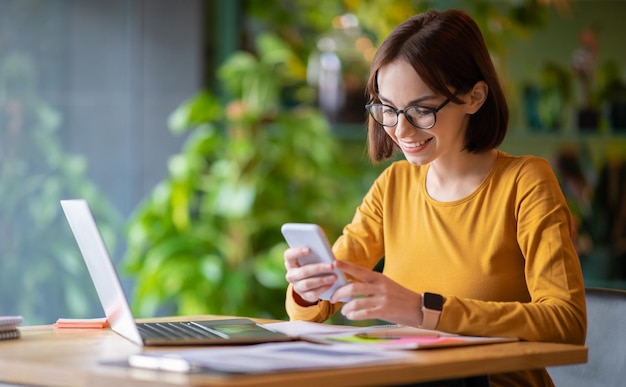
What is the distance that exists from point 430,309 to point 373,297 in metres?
0.11

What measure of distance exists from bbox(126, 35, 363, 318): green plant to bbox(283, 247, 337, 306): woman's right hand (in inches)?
80.6

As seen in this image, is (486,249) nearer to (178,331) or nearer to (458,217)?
(458,217)

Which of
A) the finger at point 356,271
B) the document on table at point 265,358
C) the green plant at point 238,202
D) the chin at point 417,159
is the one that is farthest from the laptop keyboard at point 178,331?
the green plant at point 238,202

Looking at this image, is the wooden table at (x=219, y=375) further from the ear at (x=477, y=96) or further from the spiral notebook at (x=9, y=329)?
the ear at (x=477, y=96)

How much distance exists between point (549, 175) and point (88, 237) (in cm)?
85

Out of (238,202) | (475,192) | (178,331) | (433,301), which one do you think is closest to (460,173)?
(475,192)

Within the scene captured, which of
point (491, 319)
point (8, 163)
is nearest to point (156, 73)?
point (8, 163)

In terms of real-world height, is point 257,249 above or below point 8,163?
below

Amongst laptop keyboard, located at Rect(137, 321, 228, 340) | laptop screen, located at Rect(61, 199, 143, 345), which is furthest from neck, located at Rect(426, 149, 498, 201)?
laptop screen, located at Rect(61, 199, 143, 345)

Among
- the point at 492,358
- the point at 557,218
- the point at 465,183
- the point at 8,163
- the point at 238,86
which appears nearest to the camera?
the point at 492,358

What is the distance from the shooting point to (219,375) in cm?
129

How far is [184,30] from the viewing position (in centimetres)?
423

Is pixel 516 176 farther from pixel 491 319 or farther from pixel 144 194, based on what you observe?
pixel 144 194

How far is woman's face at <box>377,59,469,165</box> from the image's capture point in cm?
192
